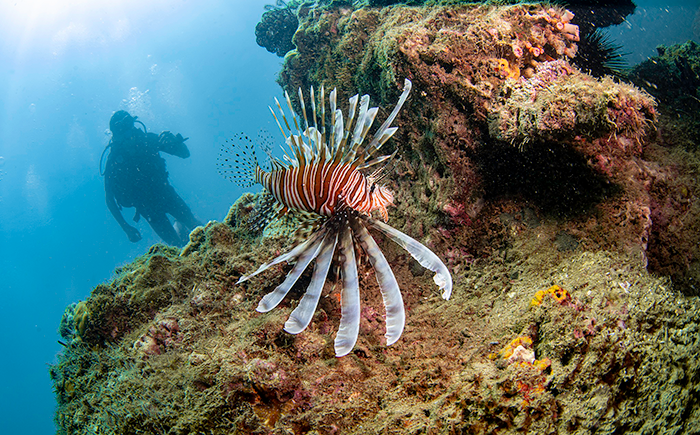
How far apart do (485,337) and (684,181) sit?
1999mm

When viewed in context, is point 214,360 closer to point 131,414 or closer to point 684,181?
point 131,414

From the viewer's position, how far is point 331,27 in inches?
223

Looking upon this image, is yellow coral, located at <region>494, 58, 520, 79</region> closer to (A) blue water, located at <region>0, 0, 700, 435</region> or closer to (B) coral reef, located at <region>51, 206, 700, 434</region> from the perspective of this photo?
(B) coral reef, located at <region>51, 206, 700, 434</region>

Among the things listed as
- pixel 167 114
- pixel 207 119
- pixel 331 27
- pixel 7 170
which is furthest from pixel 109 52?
pixel 331 27

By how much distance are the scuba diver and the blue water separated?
4059 cm

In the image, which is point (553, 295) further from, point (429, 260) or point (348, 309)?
point (348, 309)

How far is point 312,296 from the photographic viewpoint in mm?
1683

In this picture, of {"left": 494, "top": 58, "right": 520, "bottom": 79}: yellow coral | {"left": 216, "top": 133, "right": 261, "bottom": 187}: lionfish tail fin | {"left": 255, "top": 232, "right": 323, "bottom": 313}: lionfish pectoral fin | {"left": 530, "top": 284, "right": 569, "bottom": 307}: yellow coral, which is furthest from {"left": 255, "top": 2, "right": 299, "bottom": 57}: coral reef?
{"left": 530, "top": 284, "right": 569, "bottom": 307}: yellow coral

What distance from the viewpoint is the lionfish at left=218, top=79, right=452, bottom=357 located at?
5.13ft

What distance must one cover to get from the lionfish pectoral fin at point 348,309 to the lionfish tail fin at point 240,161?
66.9 inches

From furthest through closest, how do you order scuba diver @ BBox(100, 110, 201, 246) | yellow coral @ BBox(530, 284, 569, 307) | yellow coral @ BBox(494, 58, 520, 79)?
scuba diver @ BBox(100, 110, 201, 246)
yellow coral @ BBox(494, 58, 520, 79)
yellow coral @ BBox(530, 284, 569, 307)

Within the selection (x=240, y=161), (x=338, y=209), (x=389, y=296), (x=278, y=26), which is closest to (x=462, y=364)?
(x=389, y=296)

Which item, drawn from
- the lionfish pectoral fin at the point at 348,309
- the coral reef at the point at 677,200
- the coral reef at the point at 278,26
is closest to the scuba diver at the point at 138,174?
the coral reef at the point at 278,26

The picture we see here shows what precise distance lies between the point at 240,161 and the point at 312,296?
2.17 metres
